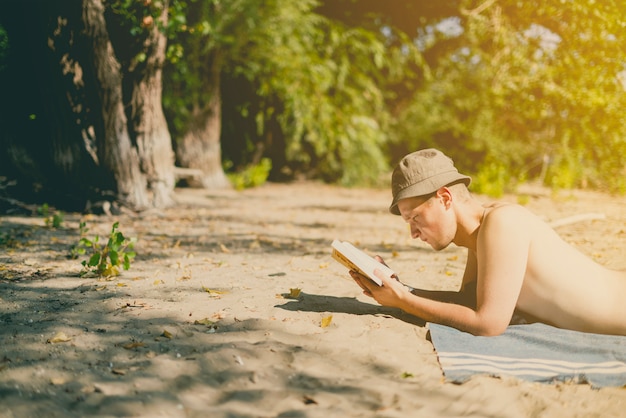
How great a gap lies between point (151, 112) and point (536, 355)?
692 centimetres

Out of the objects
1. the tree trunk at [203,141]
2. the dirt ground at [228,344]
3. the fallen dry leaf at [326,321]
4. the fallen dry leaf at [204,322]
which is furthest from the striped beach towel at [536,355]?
the tree trunk at [203,141]

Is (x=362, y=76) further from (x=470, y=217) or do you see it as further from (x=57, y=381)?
(x=57, y=381)

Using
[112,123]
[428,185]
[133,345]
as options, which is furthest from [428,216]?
[112,123]

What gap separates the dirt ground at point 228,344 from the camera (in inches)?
91.4

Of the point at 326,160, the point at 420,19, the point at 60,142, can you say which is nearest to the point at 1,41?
the point at 60,142

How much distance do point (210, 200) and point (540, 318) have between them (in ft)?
27.1

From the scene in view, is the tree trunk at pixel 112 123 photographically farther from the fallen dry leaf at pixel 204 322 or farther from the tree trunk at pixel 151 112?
the fallen dry leaf at pixel 204 322

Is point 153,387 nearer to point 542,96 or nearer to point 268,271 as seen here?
point 268,271

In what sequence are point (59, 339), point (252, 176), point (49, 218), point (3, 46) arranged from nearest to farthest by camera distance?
point (59, 339) → point (49, 218) → point (3, 46) → point (252, 176)

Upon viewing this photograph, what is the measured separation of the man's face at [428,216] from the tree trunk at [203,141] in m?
9.82

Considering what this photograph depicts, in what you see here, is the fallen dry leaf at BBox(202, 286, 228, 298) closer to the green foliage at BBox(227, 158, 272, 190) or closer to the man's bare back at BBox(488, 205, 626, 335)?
the man's bare back at BBox(488, 205, 626, 335)

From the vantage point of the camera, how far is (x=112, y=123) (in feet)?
25.5

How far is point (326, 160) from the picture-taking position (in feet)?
52.1

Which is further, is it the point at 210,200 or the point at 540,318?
the point at 210,200
